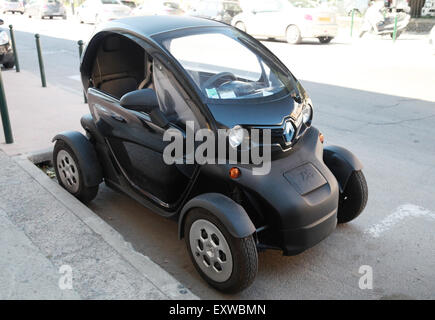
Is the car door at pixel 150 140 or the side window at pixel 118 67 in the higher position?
the side window at pixel 118 67

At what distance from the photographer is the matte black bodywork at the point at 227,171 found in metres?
2.83

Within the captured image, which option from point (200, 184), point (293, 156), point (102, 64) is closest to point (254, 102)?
point (293, 156)

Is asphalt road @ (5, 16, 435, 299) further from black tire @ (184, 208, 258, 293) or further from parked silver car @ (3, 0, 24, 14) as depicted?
parked silver car @ (3, 0, 24, 14)

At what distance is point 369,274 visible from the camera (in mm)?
3166

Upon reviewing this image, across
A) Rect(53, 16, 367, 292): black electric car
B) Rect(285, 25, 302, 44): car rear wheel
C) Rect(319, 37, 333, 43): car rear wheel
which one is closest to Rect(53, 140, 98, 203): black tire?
Rect(53, 16, 367, 292): black electric car

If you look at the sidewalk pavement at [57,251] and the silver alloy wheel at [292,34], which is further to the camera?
the silver alloy wheel at [292,34]

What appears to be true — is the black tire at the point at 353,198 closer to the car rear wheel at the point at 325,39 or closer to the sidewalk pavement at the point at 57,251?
the sidewalk pavement at the point at 57,251

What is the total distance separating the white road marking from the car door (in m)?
1.68

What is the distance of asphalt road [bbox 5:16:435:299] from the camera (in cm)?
308

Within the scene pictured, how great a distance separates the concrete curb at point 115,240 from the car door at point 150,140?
41cm

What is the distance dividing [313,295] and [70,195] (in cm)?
221

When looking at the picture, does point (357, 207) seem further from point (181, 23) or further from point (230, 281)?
point (181, 23)

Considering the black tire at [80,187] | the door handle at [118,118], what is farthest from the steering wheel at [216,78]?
the black tire at [80,187]

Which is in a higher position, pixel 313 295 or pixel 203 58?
pixel 203 58
